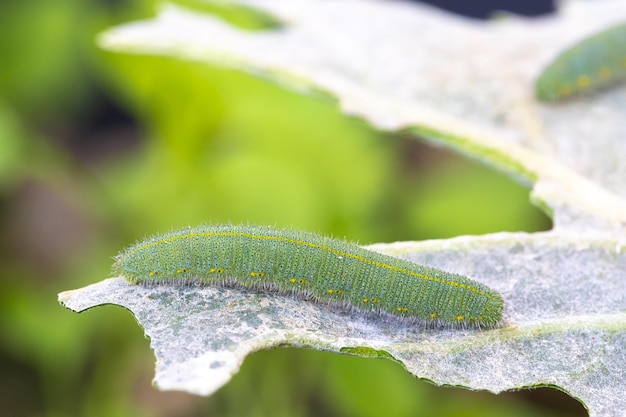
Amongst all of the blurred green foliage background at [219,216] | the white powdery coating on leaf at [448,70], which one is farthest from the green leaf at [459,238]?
the blurred green foliage background at [219,216]

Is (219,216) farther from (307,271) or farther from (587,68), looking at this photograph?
(587,68)

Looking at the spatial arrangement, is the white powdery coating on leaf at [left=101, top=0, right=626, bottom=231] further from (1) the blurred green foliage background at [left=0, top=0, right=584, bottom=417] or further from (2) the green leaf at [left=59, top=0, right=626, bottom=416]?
(1) the blurred green foliage background at [left=0, top=0, right=584, bottom=417]

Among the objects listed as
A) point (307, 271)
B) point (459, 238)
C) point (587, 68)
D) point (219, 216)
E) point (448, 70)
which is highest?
point (587, 68)

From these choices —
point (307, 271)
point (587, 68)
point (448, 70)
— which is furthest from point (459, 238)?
point (587, 68)

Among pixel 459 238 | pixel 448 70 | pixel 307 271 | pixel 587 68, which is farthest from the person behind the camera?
pixel 448 70

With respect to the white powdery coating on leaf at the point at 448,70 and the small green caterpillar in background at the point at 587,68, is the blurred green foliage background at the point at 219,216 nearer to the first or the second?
the white powdery coating on leaf at the point at 448,70

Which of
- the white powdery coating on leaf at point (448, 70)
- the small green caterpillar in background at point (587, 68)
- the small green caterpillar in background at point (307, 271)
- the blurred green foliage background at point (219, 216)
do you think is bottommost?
the blurred green foliage background at point (219, 216)

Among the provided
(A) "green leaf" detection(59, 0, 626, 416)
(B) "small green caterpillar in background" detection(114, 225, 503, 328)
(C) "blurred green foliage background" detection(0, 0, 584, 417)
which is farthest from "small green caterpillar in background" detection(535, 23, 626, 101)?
(B) "small green caterpillar in background" detection(114, 225, 503, 328)

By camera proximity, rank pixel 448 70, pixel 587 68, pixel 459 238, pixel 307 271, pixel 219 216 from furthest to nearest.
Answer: pixel 219 216
pixel 448 70
pixel 587 68
pixel 459 238
pixel 307 271
